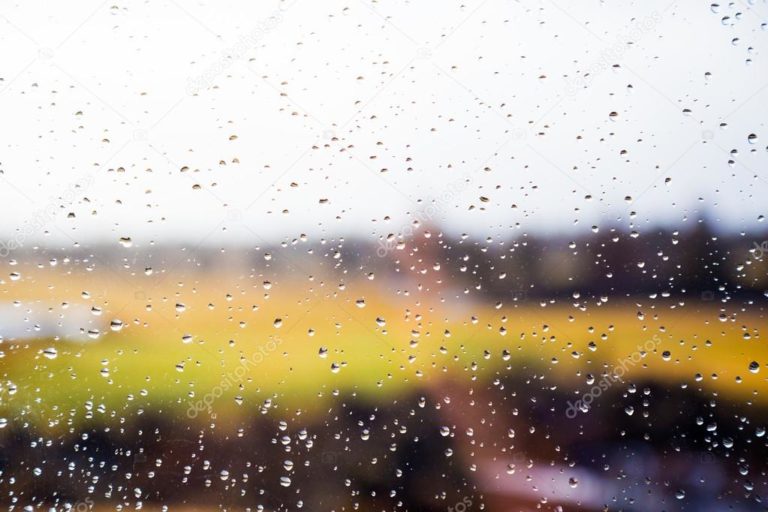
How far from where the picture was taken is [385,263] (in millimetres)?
888

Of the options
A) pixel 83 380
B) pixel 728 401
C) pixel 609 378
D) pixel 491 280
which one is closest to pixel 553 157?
pixel 491 280

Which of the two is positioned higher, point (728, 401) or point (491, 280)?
point (491, 280)

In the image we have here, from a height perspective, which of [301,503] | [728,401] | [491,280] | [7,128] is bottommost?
[301,503]

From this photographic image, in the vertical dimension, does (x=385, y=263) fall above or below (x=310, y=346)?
above

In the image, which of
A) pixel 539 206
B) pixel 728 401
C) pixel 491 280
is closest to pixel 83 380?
pixel 491 280

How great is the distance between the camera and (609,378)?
2.91 ft

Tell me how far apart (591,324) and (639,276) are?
0.14 meters

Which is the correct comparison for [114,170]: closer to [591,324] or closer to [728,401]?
[591,324]

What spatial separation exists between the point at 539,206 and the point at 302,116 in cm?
51

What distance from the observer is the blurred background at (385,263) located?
87 cm

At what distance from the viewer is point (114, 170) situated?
87 cm

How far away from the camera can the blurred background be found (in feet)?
2.86

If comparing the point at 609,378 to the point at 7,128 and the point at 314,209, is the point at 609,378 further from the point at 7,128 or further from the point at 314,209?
the point at 7,128

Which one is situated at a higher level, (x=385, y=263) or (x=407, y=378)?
(x=385, y=263)
